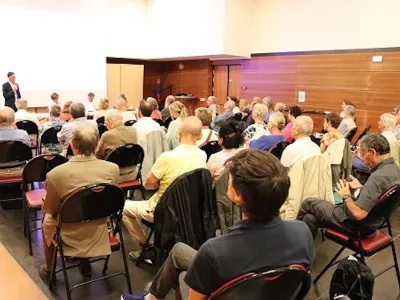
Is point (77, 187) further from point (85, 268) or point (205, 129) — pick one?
point (205, 129)

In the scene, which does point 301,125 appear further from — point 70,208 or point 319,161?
point 70,208

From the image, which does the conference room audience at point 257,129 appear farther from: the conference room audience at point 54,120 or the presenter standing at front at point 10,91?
the presenter standing at front at point 10,91

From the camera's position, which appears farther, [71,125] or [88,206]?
[71,125]

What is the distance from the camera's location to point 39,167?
326 centimetres

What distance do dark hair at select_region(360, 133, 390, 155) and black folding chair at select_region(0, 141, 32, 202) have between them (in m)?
3.38

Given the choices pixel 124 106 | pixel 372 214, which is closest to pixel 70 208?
pixel 372 214

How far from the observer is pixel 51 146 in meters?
5.00

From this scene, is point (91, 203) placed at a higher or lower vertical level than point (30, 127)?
lower

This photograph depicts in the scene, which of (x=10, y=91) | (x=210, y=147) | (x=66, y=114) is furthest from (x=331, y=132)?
(x=10, y=91)

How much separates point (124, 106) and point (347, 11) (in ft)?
19.2

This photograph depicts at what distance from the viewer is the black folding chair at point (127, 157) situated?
11.8ft

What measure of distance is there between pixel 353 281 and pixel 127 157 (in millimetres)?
2412

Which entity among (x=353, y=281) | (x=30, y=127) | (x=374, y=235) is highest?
(x=30, y=127)

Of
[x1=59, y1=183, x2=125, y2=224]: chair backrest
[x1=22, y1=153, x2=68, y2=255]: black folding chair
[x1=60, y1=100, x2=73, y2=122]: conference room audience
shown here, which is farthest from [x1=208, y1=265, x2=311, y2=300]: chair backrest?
[x1=60, y1=100, x2=73, y2=122]: conference room audience
